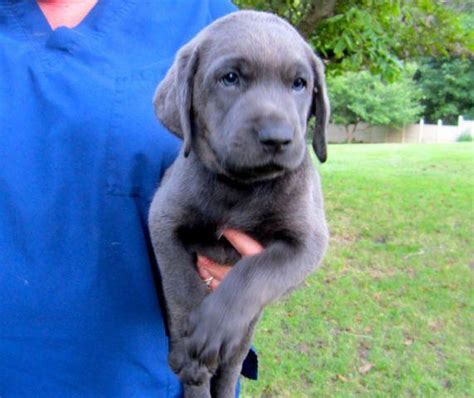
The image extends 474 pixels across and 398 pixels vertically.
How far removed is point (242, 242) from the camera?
2064 millimetres

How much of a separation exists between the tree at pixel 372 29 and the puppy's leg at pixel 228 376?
402cm

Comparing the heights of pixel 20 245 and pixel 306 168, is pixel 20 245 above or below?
below

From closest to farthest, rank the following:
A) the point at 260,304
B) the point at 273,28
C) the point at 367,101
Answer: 1. the point at 260,304
2. the point at 273,28
3. the point at 367,101

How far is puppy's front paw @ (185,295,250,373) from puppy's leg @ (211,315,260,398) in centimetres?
51

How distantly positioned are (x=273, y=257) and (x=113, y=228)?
1.82 ft

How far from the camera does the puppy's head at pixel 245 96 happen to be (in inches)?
74.4

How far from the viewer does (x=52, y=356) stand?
85.7 inches

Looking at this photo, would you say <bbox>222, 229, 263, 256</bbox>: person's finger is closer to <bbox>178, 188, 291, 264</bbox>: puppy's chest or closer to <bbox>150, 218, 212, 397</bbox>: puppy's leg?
<bbox>178, 188, 291, 264</bbox>: puppy's chest

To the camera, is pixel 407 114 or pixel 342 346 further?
pixel 407 114

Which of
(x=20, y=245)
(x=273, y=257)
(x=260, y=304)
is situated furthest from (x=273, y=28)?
(x=20, y=245)

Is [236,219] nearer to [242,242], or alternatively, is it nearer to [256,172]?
[242,242]

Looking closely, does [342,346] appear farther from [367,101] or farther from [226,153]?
[367,101]

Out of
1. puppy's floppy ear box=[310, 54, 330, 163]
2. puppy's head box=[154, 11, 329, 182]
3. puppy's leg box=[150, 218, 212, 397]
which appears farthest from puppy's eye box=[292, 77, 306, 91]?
puppy's leg box=[150, 218, 212, 397]

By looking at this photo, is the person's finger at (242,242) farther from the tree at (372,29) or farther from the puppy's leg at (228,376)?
the tree at (372,29)
